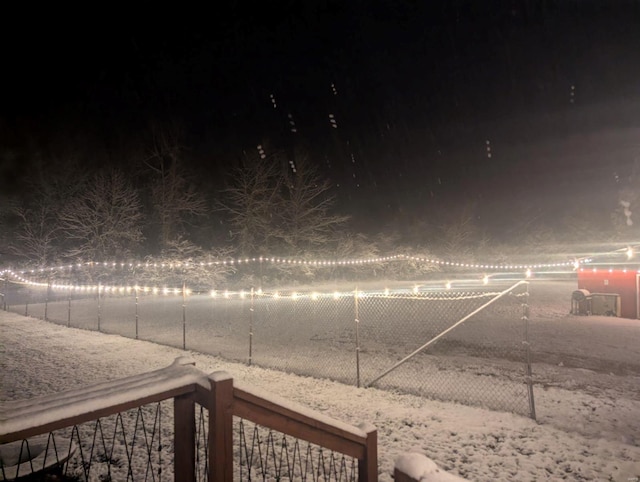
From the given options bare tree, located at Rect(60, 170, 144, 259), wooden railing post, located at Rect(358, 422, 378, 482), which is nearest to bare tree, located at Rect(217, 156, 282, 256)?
bare tree, located at Rect(60, 170, 144, 259)

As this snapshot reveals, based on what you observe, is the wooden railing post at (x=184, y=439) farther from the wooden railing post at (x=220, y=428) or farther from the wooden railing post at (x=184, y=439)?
the wooden railing post at (x=220, y=428)

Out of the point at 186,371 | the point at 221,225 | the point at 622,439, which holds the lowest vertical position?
the point at 622,439

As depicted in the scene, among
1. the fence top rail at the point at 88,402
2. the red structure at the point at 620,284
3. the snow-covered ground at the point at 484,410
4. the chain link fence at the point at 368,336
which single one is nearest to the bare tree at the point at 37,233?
the chain link fence at the point at 368,336

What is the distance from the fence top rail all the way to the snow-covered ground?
119 inches

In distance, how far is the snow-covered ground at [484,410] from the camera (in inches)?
192

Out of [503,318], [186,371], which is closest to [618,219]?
[503,318]

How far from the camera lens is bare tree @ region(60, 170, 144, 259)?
101 feet

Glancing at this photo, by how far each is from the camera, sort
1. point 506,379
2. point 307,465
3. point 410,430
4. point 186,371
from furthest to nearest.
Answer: point 506,379
point 410,430
point 307,465
point 186,371

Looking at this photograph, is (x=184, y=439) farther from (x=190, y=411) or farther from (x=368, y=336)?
(x=368, y=336)

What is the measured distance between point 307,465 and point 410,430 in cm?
170

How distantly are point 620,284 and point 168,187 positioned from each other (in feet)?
95.7

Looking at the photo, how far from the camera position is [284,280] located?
111 feet

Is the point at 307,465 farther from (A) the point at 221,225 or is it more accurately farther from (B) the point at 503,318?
(A) the point at 221,225

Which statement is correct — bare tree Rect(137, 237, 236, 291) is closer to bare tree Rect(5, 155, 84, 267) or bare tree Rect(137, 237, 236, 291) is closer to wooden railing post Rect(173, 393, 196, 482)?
bare tree Rect(5, 155, 84, 267)
